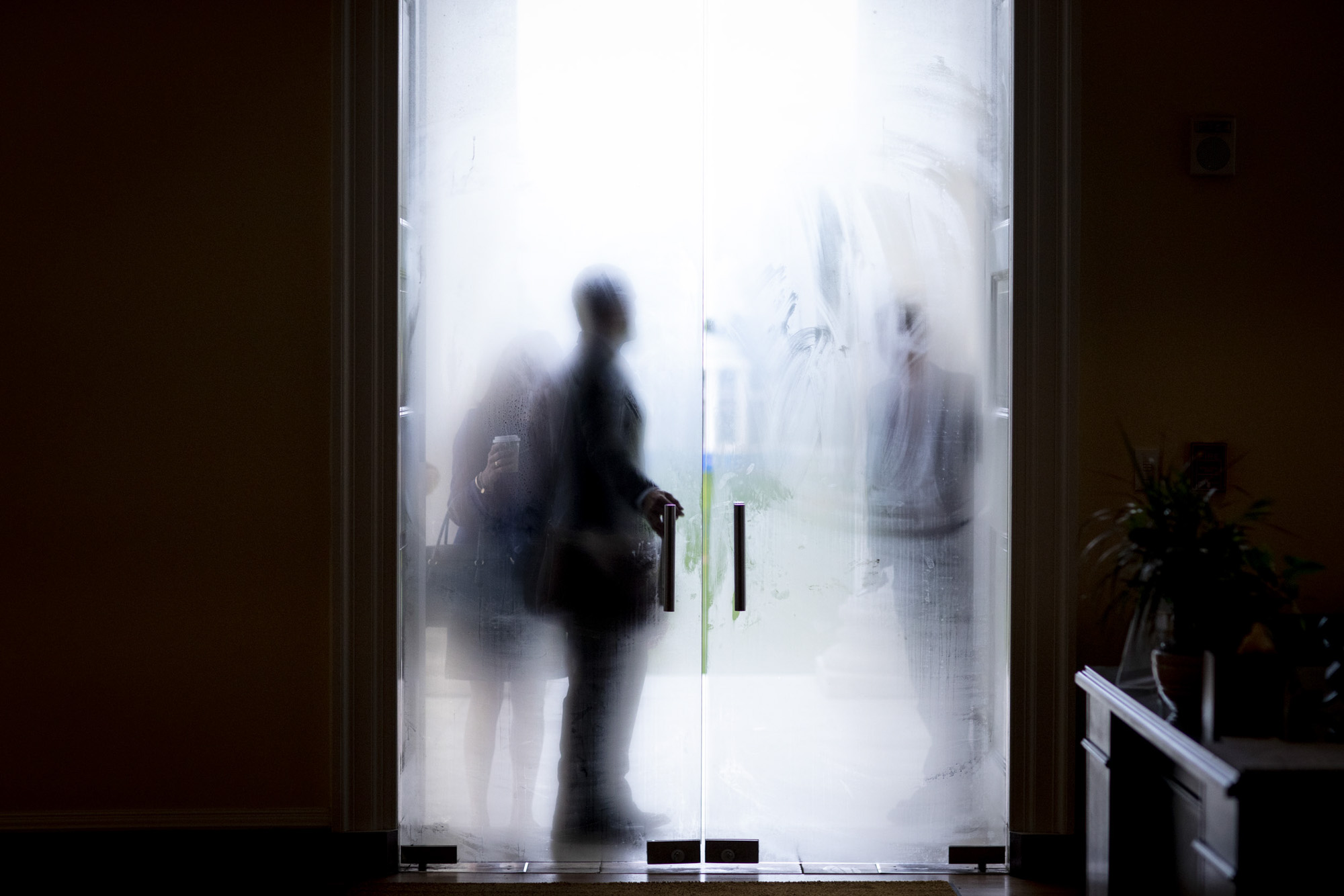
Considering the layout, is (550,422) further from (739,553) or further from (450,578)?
(739,553)

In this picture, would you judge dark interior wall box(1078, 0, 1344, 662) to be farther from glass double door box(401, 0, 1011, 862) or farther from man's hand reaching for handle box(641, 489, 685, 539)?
man's hand reaching for handle box(641, 489, 685, 539)

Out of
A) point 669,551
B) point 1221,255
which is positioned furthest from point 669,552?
point 1221,255

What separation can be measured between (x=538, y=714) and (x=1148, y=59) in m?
2.36

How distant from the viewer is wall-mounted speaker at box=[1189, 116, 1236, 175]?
259 cm

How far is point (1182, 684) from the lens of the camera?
196cm

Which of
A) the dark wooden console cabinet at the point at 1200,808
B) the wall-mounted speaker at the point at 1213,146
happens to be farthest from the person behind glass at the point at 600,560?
the wall-mounted speaker at the point at 1213,146

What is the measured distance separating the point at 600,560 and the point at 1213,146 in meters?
1.93

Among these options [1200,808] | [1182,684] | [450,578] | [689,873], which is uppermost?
[450,578]

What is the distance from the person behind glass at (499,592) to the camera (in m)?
2.69

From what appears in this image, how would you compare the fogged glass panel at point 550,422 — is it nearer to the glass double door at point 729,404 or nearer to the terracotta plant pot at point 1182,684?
the glass double door at point 729,404

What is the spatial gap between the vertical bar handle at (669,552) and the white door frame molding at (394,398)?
71 cm

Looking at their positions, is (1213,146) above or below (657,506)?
above

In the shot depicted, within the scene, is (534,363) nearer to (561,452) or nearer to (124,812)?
(561,452)

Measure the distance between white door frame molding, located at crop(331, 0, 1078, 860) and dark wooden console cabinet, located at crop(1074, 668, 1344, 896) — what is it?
0.32m
